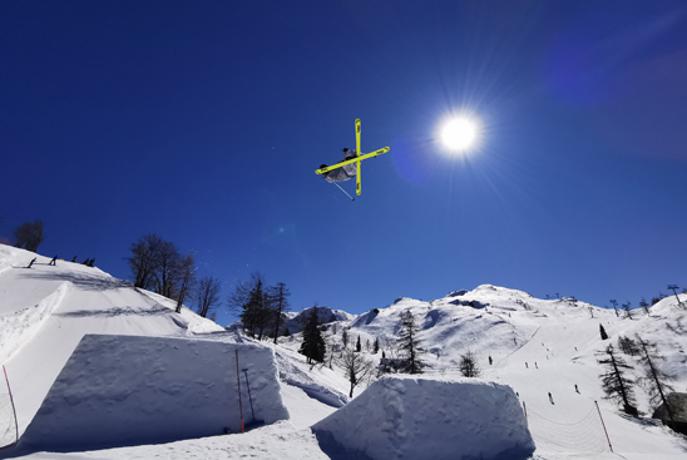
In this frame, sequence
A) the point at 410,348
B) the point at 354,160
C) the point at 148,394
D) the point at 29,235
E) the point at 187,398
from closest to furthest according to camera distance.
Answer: the point at 148,394 < the point at 187,398 < the point at 354,160 < the point at 410,348 < the point at 29,235

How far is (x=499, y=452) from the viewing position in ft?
20.2

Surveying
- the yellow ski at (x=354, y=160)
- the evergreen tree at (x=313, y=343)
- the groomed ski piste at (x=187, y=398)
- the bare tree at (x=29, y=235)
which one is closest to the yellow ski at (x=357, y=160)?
the yellow ski at (x=354, y=160)

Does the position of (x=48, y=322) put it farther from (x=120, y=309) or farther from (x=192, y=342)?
(x=192, y=342)

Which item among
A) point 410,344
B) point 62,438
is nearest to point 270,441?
point 62,438

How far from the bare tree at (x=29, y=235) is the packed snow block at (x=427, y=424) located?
73.7 m

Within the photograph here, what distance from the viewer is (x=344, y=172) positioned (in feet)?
43.9

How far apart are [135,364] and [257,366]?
8.61ft

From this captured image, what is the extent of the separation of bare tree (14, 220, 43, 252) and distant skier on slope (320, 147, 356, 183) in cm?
6852

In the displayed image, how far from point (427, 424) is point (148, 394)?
18.7ft

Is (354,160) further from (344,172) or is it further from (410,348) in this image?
(410,348)

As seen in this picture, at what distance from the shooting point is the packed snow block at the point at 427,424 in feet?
17.8

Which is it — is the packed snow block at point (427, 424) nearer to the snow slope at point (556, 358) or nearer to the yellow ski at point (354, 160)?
the snow slope at point (556, 358)

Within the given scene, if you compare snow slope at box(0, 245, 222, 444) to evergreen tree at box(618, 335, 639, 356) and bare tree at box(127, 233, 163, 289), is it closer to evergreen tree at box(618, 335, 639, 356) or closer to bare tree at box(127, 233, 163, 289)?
bare tree at box(127, 233, 163, 289)

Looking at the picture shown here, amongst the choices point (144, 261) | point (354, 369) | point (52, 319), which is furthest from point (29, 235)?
point (354, 369)
